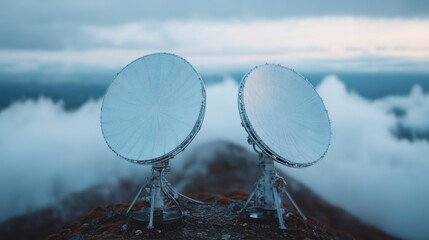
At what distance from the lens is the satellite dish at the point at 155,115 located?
40.8m

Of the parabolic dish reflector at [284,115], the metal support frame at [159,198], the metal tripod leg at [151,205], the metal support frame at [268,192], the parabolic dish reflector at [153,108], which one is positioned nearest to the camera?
the parabolic dish reflector at [153,108]

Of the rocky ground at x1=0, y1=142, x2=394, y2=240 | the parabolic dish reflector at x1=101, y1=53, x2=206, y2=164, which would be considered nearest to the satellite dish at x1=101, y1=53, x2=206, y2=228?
the parabolic dish reflector at x1=101, y1=53, x2=206, y2=164

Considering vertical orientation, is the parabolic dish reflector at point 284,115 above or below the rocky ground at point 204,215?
above

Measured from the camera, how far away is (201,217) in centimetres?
4759

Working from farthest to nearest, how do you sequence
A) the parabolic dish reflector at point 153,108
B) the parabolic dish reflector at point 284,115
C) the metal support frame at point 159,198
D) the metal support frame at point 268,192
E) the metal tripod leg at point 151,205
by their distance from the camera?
the metal support frame at point 268,192
the metal support frame at point 159,198
the metal tripod leg at point 151,205
the parabolic dish reflector at point 284,115
the parabolic dish reflector at point 153,108

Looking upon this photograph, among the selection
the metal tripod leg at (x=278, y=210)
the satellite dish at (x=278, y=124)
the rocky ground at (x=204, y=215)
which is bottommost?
the rocky ground at (x=204, y=215)

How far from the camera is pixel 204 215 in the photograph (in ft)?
159

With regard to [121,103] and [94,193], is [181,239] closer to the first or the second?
[121,103]

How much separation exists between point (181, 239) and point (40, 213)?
417ft

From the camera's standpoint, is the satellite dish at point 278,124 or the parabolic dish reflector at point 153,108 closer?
the parabolic dish reflector at point 153,108

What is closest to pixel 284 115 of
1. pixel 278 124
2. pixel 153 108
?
pixel 278 124

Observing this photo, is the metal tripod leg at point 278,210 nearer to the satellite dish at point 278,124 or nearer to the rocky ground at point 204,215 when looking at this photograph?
the satellite dish at point 278,124

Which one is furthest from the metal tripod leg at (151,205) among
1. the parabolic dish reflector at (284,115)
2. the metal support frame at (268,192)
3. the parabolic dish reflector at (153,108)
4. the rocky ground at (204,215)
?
the parabolic dish reflector at (284,115)

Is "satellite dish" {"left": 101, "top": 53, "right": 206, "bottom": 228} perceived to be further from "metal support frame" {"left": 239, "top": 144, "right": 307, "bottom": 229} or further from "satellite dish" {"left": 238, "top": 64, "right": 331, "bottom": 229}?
"metal support frame" {"left": 239, "top": 144, "right": 307, "bottom": 229}
